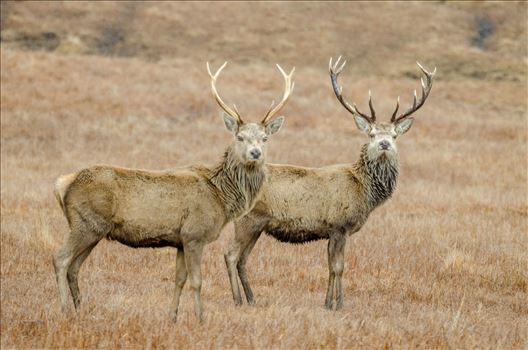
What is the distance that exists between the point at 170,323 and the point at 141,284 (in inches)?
107

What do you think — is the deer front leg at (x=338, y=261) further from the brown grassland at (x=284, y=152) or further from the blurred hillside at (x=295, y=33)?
the blurred hillside at (x=295, y=33)

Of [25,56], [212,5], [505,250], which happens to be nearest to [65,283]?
[505,250]

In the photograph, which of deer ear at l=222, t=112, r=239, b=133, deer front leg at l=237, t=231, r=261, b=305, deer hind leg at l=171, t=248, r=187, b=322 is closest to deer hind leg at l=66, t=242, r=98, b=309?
deer hind leg at l=171, t=248, r=187, b=322

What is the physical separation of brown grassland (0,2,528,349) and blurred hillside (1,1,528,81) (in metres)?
0.15

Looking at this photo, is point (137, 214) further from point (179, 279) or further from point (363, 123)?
point (363, 123)

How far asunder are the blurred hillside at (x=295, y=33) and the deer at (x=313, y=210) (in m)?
32.2

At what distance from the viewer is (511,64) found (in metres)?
41.8

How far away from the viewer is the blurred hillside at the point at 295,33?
1674 inches

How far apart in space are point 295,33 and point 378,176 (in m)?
38.4

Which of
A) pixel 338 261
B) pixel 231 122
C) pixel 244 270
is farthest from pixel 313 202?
pixel 231 122

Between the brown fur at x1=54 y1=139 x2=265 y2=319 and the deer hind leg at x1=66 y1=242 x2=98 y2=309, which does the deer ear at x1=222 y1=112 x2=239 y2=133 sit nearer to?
the brown fur at x1=54 y1=139 x2=265 y2=319

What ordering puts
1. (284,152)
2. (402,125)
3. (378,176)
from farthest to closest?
1. (284,152)
2. (402,125)
3. (378,176)

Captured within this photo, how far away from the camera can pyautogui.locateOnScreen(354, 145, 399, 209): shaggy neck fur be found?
959 cm

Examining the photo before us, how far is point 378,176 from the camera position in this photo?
380 inches
